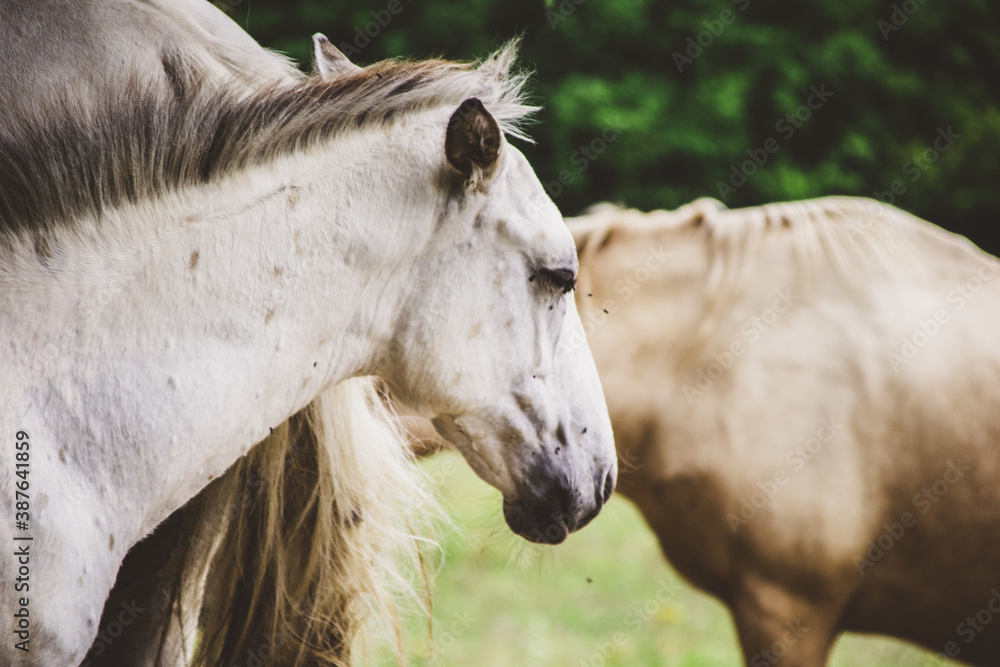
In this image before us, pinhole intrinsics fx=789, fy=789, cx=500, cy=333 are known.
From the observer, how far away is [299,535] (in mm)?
1931

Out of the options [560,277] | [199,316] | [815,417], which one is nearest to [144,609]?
[199,316]

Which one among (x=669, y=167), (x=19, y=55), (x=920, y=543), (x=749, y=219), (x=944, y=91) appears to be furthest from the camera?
(x=944, y=91)

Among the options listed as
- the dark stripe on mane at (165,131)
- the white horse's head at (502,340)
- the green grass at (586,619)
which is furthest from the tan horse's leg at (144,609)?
the green grass at (586,619)

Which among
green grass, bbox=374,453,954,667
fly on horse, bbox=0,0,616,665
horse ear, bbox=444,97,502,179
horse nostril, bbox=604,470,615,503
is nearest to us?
fly on horse, bbox=0,0,616,665

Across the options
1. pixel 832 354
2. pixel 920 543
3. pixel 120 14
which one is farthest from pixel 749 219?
pixel 120 14

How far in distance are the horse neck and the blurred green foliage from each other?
12.6ft

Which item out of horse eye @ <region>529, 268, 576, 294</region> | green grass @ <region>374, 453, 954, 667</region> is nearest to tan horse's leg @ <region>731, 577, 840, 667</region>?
green grass @ <region>374, 453, 954, 667</region>

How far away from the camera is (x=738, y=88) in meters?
6.01

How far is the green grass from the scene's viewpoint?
4.37 meters

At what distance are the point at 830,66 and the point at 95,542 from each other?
20.9 ft

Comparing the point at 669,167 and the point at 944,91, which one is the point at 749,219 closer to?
the point at 669,167

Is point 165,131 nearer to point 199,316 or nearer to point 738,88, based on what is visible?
point 199,316

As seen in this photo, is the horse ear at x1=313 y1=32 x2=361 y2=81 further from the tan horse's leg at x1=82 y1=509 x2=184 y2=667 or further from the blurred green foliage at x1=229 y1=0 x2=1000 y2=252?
the blurred green foliage at x1=229 y1=0 x2=1000 y2=252

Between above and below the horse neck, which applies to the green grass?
below
